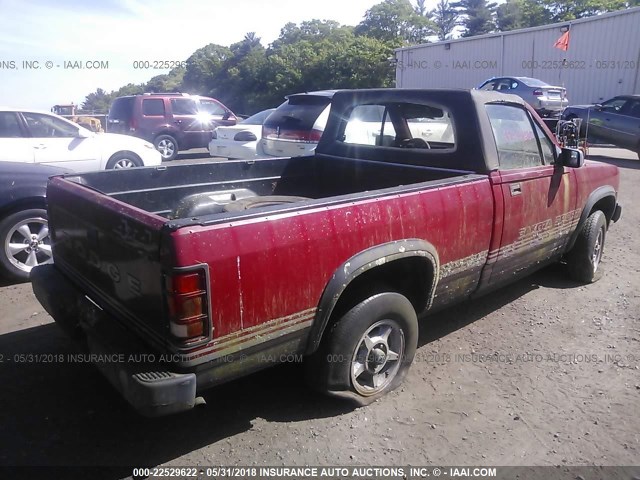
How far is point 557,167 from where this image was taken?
167 inches

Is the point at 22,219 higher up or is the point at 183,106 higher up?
the point at 183,106

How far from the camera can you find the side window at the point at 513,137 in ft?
12.6

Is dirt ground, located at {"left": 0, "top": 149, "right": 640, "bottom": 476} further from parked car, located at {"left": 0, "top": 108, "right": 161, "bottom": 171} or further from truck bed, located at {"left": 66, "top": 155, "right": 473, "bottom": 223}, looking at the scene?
parked car, located at {"left": 0, "top": 108, "right": 161, "bottom": 171}

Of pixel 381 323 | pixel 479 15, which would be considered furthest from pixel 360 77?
pixel 479 15

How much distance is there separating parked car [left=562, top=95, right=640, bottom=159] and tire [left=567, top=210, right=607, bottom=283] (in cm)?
927

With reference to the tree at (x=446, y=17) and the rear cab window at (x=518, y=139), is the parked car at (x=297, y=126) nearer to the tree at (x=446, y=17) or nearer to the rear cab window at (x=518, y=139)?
the rear cab window at (x=518, y=139)

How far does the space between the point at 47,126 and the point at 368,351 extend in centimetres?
690

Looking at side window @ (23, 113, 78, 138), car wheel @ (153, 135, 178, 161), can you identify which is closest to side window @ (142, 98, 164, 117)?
car wheel @ (153, 135, 178, 161)

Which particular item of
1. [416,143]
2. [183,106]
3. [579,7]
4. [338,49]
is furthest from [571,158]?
[579,7]

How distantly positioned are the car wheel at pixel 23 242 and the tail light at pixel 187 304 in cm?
327

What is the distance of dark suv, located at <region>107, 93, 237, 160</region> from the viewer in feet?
47.3

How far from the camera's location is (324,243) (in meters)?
2.62

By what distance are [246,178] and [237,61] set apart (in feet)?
174

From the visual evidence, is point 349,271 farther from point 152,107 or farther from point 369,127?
point 152,107
